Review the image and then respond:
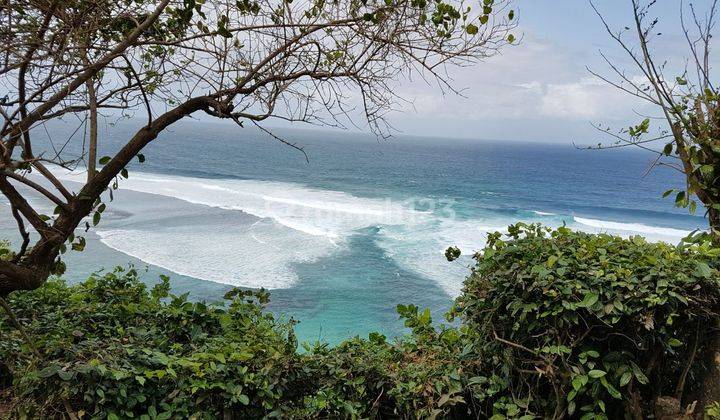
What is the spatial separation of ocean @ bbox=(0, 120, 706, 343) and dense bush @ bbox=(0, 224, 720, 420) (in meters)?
1.33

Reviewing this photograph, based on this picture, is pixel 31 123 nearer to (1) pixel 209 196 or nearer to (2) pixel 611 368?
(2) pixel 611 368

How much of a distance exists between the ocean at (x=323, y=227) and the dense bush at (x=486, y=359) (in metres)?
1.33

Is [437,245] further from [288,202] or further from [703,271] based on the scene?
[703,271]

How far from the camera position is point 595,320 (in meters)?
3.41

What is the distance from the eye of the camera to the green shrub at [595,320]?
131 inches

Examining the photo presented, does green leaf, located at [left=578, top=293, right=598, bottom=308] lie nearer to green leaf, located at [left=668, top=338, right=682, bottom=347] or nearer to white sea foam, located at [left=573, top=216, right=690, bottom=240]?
green leaf, located at [left=668, top=338, right=682, bottom=347]

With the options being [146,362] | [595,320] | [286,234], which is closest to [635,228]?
[286,234]

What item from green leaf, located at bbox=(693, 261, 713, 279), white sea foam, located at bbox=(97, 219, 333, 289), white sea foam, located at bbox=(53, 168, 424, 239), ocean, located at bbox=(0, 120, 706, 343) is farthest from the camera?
white sea foam, located at bbox=(53, 168, 424, 239)

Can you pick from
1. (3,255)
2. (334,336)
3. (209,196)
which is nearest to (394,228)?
(209,196)

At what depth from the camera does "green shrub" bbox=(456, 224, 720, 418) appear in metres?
3.32

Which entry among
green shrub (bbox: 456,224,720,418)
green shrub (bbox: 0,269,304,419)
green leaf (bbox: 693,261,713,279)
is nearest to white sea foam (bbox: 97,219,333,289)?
green shrub (bbox: 0,269,304,419)

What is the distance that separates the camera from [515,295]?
3574 mm

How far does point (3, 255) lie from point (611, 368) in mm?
4910

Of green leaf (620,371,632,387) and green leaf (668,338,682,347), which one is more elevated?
green leaf (668,338,682,347)
